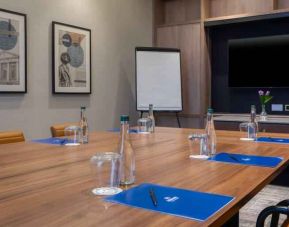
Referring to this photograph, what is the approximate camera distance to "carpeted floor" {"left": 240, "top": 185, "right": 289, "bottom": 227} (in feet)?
9.72

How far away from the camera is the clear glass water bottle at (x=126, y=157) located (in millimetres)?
1211

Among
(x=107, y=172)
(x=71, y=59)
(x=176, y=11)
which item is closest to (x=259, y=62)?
(x=176, y=11)

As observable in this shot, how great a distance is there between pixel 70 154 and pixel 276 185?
9.92 ft

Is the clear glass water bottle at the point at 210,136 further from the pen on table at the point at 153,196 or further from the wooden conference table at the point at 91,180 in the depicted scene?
the pen on table at the point at 153,196

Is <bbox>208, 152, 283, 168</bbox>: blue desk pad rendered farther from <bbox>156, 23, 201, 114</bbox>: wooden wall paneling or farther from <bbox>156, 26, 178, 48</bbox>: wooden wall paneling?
<bbox>156, 26, 178, 48</bbox>: wooden wall paneling

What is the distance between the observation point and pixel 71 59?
4.25 metres

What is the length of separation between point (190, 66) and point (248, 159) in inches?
146

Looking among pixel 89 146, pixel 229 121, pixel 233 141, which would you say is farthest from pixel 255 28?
pixel 89 146

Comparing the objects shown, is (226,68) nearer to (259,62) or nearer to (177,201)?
(259,62)

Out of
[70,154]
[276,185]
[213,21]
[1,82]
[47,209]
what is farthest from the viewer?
[213,21]

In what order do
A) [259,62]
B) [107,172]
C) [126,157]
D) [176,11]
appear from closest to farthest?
[107,172] → [126,157] → [259,62] → [176,11]

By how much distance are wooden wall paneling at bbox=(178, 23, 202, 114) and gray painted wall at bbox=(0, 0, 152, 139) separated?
625mm

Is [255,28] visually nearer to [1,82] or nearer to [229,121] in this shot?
[229,121]

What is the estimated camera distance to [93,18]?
15.0 feet
